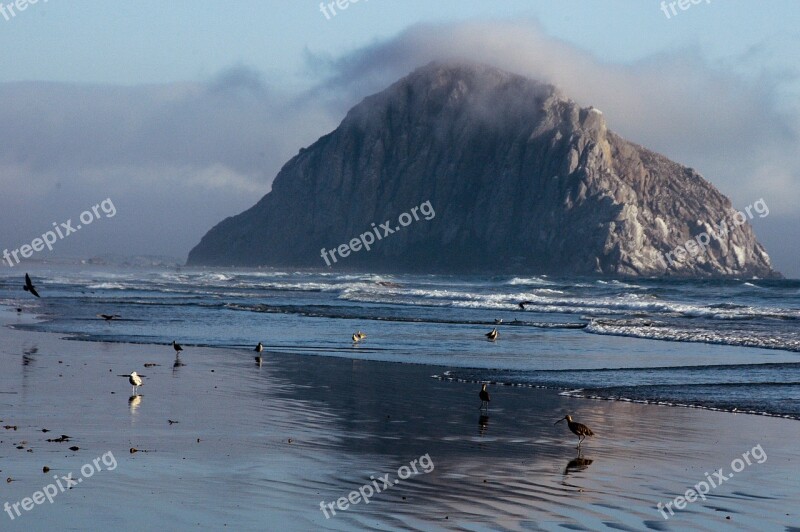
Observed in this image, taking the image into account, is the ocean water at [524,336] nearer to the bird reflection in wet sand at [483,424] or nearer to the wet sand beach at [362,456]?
the wet sand beach at [362,456]

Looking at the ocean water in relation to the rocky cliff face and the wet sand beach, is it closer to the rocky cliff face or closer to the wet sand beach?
the wet sand beach

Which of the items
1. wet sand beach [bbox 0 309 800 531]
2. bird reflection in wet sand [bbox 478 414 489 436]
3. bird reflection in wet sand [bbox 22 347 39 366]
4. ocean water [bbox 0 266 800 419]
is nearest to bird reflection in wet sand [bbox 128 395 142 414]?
wet sand beach [bbox 0 309 800 531]

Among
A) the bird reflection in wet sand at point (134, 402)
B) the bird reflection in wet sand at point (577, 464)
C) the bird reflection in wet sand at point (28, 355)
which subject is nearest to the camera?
the bird reflection in wet sand at point (577, 464)

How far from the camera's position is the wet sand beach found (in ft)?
31.7

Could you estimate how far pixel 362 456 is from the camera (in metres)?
12.8

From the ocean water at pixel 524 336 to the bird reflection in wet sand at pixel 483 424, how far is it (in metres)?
4.14

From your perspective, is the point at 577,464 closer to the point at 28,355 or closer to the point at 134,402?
the point at 134,402

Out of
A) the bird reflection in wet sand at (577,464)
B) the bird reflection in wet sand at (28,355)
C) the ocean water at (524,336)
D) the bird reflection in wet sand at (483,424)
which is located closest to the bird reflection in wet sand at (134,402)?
the bird reflection in wet sand at (483,424)

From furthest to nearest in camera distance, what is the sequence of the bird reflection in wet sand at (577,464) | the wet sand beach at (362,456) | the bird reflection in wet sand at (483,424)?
the bird reflection in wet sand at (483,424) < the bird reflection in wet sand at (577,464) < the wet sand beach at (362,456)

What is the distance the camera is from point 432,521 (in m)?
9.45

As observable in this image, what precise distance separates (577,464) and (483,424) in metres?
3.39

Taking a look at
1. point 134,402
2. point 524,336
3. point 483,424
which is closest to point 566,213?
point 524,336

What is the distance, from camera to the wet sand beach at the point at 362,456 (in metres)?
9.66

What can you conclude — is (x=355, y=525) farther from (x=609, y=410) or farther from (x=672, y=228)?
(x=672, y=228)
